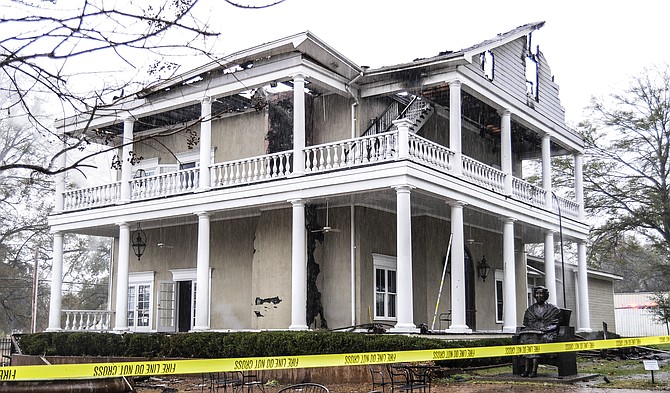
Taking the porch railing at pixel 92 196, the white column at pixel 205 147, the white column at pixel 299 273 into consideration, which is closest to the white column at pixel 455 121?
the white column at pixel 299 273

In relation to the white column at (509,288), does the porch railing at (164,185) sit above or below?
above

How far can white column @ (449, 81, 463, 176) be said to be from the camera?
1986cm

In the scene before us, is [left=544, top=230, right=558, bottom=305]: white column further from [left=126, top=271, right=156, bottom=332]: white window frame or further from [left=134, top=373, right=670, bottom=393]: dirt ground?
[left=126, top=271, right=156, bottom=332]: white window frame

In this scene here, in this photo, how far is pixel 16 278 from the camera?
41.1 m

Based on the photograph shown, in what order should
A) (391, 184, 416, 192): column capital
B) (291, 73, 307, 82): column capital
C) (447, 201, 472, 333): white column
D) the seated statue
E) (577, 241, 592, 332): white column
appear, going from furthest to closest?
(577, 241, 592, 332): white column
(291, 73, 307, 82): column capital
(447, 201, 472, 333): white column
(391, 184, 416, 192): column capital
the seated statue

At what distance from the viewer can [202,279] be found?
21344 millimetres

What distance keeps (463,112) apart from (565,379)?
11.7 metres

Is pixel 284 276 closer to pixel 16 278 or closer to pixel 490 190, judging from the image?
pixel 490 190

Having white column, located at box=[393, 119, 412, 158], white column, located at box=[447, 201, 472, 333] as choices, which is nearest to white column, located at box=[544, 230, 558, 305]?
white column, located at box=[447, 201, 472, 333]

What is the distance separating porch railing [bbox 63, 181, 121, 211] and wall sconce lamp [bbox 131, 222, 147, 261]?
1.89 m

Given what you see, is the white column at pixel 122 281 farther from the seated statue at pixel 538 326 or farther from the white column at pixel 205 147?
the seated statue at pixel 538 326

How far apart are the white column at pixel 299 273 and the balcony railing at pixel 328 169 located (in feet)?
4.29

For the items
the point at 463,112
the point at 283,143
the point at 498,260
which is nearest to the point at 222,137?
the point at 283,143

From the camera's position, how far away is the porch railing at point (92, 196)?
24.1 meters
